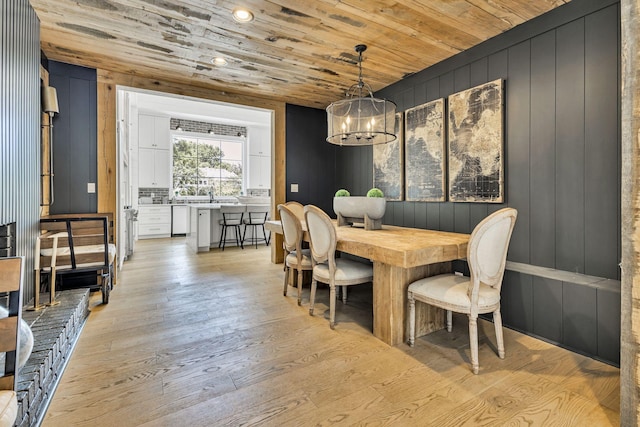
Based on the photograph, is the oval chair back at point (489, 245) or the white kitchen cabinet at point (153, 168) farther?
the white kitchen cabinet at point (153, 168)

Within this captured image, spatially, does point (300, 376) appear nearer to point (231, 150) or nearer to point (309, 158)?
point (309, 158)

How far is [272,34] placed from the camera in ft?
8.64

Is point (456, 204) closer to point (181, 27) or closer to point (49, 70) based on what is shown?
point (181, 27)

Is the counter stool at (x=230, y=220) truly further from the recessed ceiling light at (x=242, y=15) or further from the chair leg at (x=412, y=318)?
the chair leg at (x=412, y=318)

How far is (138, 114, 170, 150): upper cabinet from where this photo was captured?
7074 mm

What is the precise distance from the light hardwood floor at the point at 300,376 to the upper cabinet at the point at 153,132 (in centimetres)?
537

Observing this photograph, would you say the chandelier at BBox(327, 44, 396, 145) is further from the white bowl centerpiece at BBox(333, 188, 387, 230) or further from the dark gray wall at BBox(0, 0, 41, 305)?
the dark gray wall at BBox(0, 0, 41, 305)

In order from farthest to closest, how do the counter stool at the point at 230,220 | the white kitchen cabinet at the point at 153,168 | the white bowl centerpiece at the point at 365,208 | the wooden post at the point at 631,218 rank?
the white kitchen cabinet at the point at 153,168, the counter stool at the point at 230,220, the white bowl centerpiece at the point at 365,208, the wooden post at the point at 631,218

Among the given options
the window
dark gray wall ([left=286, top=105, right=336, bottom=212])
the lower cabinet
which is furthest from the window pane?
dark gray wall ([left=286, top=105, right=336, bottom=212])

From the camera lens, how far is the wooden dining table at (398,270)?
6.43 ft

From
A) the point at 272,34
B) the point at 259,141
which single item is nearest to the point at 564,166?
the point at 272,34

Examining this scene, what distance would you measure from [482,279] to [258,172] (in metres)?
7.21

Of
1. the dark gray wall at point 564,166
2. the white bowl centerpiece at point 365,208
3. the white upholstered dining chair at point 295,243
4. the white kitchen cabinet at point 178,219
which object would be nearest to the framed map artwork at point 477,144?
the dark gray wall at point 564,166

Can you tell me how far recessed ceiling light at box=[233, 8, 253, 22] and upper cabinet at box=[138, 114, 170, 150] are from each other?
580 cm
